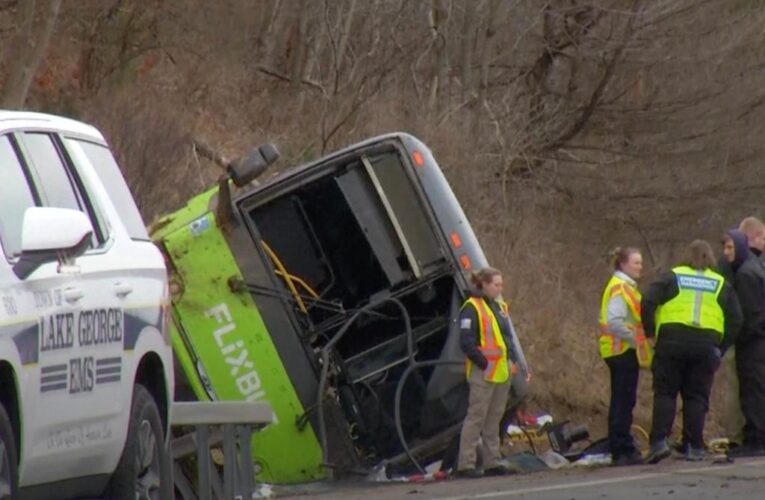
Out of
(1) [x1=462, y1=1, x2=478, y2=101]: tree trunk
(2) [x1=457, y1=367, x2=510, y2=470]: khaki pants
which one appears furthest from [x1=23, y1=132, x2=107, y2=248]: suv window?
(1) [x1=462, y1=1, x2=478, y2=101]: tree trunk

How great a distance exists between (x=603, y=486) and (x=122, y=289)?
17.6ft

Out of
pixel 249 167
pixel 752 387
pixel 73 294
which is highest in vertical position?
pixel 249 167

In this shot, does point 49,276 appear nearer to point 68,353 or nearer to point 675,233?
point 68,353

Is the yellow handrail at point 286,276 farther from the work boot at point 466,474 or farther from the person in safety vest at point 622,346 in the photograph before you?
the person in safety vest at point 622,346

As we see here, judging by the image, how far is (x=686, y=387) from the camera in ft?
47.7

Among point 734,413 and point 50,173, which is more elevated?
point 50,173

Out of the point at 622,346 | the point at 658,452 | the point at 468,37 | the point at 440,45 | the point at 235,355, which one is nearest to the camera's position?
the point at 235,355

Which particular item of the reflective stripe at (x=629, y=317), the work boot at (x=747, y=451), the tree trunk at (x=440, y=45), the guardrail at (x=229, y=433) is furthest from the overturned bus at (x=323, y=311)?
the tree trunk at (x=440, y=45)

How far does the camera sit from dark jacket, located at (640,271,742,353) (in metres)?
14.1

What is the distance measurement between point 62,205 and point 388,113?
14.3 meters

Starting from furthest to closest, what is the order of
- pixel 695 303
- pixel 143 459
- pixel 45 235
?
1. pixel 695 303
2. pixel 143 459
3. pixel 45 235

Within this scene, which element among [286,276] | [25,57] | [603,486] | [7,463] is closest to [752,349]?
[603,486]

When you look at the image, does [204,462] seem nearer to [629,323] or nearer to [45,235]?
[45,235]

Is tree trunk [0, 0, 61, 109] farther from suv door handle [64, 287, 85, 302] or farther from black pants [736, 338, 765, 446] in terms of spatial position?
suv door handle [64, 287, 85, 302]
